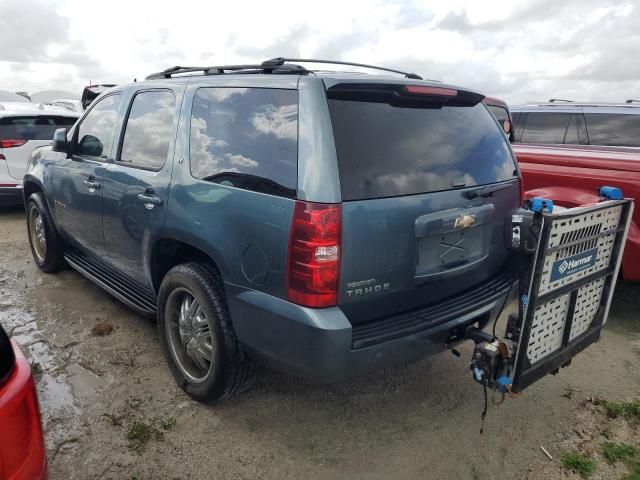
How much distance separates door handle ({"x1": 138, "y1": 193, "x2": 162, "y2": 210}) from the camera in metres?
2.98

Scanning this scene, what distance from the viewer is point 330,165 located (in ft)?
7.18

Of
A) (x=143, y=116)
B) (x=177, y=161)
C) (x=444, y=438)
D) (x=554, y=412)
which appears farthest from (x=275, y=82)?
(x=554, y=412)

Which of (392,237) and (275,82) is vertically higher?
(275,82)

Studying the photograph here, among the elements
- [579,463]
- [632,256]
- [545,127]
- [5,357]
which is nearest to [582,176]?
[632,256]

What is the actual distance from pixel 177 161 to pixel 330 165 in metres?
1.14


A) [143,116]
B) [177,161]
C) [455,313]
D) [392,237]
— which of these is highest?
[143,116]

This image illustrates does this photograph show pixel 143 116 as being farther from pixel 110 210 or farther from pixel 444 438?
pixel 444 438

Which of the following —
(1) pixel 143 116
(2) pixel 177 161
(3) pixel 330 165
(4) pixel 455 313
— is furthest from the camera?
(1) pixel 143 116

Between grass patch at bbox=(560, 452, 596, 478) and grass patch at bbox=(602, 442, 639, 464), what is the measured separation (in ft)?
0.32

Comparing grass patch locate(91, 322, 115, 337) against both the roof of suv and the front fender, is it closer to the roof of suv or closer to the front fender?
the front fender

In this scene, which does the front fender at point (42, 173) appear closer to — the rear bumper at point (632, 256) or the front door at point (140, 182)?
the front door at point (140, 182)

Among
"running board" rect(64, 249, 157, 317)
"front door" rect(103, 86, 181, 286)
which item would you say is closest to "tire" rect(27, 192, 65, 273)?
"running board" rect(64, 249, 157, 317)

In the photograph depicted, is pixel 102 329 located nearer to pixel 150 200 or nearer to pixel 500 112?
pixel 150 200

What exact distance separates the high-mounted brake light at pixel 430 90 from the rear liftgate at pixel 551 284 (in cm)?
75
